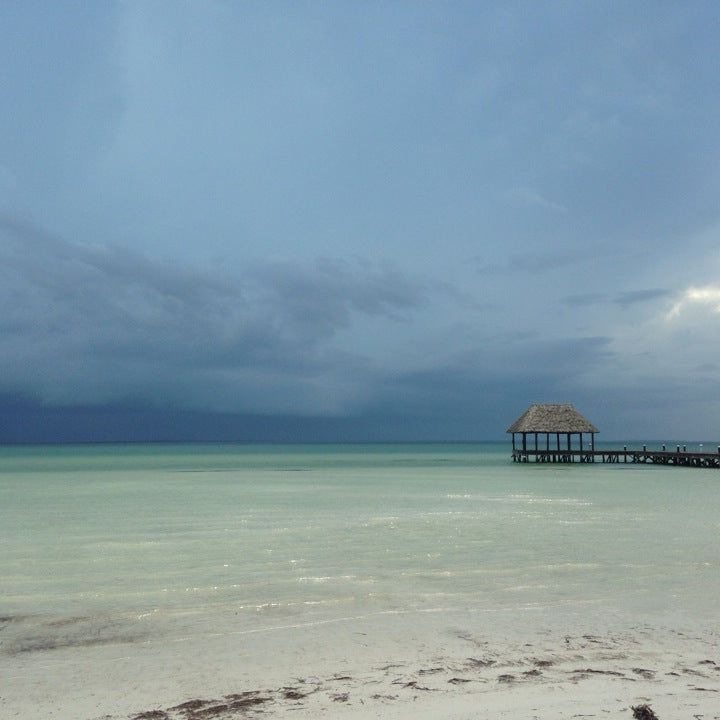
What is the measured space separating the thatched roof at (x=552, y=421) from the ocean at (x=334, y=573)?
23.4 meters

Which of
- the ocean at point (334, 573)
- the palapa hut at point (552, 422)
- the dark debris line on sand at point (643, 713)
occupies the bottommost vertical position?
the ocean at point (334, 573)

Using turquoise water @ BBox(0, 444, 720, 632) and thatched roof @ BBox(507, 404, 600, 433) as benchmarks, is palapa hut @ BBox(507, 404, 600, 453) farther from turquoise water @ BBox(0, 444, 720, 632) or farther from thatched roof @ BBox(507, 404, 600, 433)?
turquoise water @ BBox(0, 444, 720, 632)

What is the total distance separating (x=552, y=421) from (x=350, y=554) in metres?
36.2

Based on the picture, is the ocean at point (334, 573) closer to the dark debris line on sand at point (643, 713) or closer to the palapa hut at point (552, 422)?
the dark debris line on sand at point (643, 713)

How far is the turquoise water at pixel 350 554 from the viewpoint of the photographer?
8.34 metres

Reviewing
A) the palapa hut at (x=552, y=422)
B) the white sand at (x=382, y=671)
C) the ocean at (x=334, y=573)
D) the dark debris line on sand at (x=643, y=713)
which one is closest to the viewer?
the dark debris line on sand at (x=643, y=713)

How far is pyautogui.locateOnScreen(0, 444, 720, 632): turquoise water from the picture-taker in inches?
328

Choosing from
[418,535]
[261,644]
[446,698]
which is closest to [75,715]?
[261,644]

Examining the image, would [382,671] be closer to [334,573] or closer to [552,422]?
[334,573]

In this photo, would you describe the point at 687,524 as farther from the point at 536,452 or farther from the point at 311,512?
the point at 536,452

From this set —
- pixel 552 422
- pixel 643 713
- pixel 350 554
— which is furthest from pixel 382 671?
pixel 552 422

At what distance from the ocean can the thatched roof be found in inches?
921

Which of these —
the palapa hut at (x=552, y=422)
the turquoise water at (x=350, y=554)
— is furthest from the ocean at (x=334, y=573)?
the palapa hut at (x=552, y=422)

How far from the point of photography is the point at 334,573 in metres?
10.1
